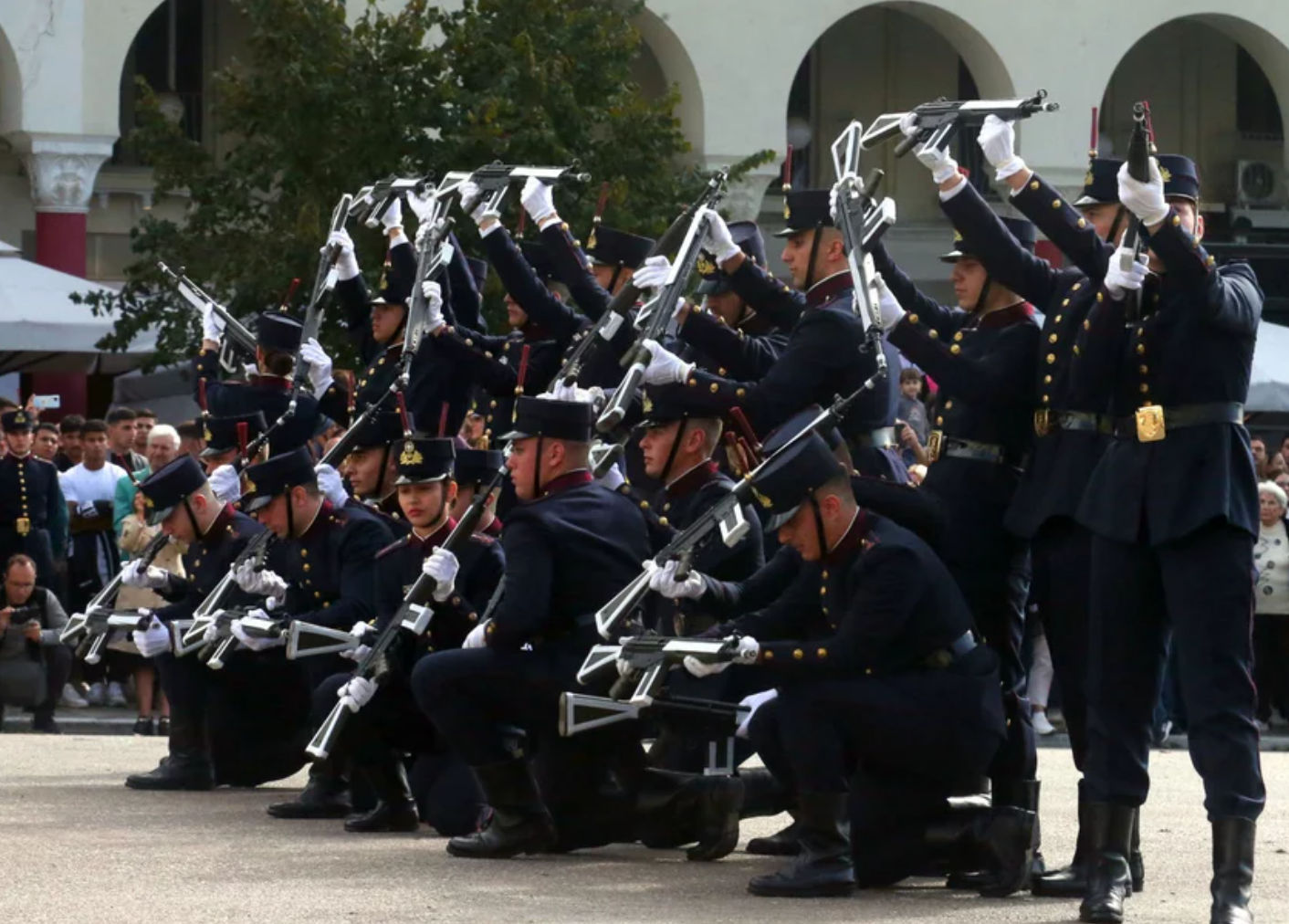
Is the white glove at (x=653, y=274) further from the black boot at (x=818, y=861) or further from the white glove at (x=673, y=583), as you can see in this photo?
the black boot at (x=818, y=861)

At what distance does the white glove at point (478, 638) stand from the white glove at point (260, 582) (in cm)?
183

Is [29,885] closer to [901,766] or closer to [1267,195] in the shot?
[901,766]

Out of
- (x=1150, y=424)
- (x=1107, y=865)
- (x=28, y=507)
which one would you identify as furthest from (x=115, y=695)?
(x=1150, y=424)

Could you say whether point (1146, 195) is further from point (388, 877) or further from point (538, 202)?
point (538, 202)

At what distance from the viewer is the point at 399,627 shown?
29.8ft

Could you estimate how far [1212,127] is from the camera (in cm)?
3031

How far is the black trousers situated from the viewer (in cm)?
692

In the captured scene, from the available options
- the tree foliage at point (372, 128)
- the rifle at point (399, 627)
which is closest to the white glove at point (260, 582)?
the rifle at point (399, 627)

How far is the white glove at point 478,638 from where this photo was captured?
844 centimetres

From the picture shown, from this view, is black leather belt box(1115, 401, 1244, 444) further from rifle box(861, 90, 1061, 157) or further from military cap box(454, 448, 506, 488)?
military cap box(454, 448, 506, 488)

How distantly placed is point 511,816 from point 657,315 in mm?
1732

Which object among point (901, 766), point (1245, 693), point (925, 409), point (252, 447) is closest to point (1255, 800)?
point (1245, 693)

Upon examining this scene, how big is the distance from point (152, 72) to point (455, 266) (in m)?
16.1

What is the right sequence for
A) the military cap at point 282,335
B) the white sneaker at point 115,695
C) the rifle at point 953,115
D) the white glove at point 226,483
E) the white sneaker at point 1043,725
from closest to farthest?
→ the rifle at point 953,115
the white glove at point 226,483
the military cap at point 282,335
the white sneaker at point 1043,725
the white sneaker at point 115,695
